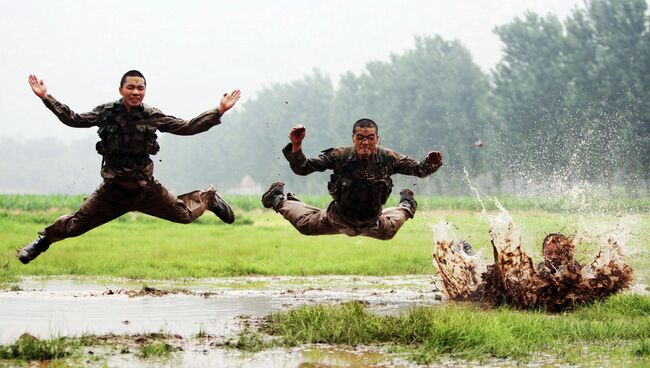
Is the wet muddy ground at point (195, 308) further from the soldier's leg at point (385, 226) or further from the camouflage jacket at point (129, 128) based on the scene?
the camouflage jacket at point (129, 128)

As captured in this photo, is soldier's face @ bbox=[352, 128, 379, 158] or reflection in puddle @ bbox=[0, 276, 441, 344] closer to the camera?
reflection in puddle @ bbox=[0, 276, 441, 344]

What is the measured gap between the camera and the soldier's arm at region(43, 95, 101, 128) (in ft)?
37.3

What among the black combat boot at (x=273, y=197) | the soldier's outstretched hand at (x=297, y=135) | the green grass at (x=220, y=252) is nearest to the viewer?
the soldier's outstretched hand at (x=297, y=135)

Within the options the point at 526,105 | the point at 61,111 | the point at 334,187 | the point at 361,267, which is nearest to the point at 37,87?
the point at 61,111

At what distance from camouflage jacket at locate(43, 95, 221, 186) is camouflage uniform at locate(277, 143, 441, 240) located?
4.40 ft

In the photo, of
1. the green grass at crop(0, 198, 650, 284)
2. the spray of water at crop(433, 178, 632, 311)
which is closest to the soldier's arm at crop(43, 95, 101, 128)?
the spray of water at crop(433, 178, 632, 311)

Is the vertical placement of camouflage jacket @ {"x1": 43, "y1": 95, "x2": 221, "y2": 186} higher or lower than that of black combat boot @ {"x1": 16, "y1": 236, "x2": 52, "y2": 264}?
higher

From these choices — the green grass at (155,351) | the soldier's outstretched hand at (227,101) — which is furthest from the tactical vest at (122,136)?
the green grass at (155,351)

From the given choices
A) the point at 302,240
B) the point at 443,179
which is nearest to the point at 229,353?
the point at 302,240

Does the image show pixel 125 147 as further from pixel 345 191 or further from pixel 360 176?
pixel 360 176

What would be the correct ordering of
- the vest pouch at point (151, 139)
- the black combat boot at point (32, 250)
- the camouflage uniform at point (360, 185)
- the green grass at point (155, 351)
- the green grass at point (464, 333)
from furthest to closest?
the black combat boot at point (32, 250)
the camouflage uniform at point (360, 185)
the vest pouch at point (151, 139)
the green grass at point (464, 333)
the green grass at point (155, 351)

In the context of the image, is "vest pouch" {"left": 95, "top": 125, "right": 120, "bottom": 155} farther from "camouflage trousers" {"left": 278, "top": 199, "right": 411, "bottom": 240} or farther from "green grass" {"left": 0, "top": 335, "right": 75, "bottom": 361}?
"green grass" {"left": 0, "top": 335, "right": 75, "bottom": 361}

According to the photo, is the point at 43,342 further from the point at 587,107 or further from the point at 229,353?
the point at 587,107

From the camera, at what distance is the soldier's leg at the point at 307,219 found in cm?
1266
